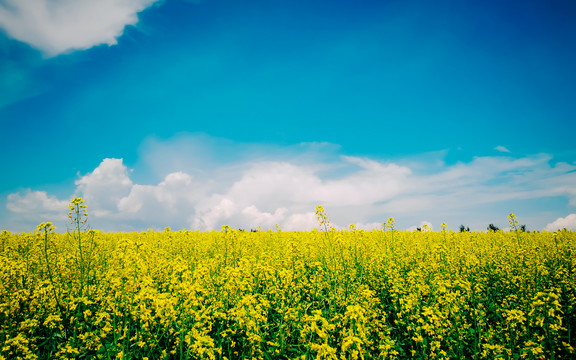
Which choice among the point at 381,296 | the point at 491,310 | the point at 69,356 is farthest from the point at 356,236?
the point at 69,356

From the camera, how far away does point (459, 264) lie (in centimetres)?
922

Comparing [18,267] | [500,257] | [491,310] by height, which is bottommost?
[491,310]

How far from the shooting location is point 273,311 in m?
6.24

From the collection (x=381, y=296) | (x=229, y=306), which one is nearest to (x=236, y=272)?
(x=229, y=306)

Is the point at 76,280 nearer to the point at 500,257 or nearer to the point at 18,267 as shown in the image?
the point at 18,267

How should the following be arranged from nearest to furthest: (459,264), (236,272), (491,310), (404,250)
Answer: (236,272) < (491,310) < (459,264) < (404,250)

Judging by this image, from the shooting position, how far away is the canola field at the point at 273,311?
4.23 m

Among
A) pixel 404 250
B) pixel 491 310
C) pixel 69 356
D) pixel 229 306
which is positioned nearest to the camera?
pixel 69 356

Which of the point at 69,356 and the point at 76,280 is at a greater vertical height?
the point at 76,280

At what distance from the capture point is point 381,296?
7348mm

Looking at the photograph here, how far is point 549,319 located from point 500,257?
493 centimetres

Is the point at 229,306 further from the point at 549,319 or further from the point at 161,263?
the point at 549,319

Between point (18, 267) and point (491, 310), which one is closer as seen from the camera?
point (18, 267)

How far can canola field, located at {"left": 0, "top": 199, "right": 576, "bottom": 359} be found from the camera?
13.9ft
